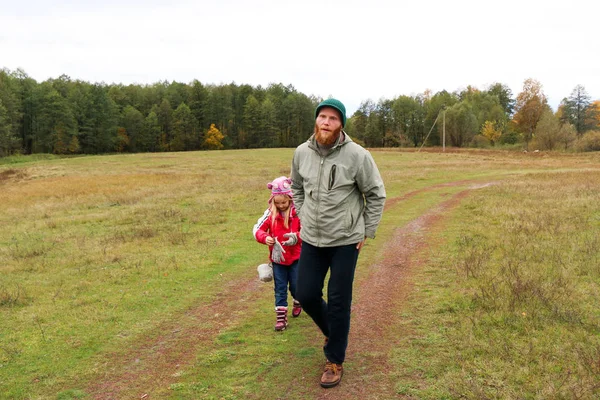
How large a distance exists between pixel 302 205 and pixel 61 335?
13.0ft

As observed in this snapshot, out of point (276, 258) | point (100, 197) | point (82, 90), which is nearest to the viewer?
point (276, 258)

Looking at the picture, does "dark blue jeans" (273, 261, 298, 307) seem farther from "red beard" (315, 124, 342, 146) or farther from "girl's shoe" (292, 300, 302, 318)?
"red beard" (315, 124, 342, 146)

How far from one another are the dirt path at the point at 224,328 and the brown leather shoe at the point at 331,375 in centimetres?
6

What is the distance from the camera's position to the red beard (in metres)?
3.95

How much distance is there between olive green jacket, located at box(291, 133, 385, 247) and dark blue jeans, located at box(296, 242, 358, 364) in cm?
13

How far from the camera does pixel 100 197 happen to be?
22844 millimetres

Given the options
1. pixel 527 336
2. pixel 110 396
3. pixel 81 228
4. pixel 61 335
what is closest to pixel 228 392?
pixel 110 396

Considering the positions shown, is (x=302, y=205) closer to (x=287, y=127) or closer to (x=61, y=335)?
(x=61, y=335)

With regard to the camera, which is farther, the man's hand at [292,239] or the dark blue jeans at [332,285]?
the man's hand at [292,239]

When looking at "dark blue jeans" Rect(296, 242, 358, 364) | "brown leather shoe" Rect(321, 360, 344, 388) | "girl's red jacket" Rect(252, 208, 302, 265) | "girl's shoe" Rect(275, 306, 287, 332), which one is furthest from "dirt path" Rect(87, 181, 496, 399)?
"girl's red jacket" Rect(252, 208, 302, 265)

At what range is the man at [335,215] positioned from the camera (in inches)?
156

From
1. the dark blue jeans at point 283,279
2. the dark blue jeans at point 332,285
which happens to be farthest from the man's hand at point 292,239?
the dark blue jeans at point 332,285

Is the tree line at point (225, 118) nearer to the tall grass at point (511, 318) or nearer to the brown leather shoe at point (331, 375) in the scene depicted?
the tall grass at point (511, 318)

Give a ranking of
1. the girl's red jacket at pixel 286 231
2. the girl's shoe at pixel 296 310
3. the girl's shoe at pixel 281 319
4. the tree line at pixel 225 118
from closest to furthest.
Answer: the girl's red jacket at pixel 286 231 → the girl's shoe at pixel 281 319 → the girl's shoe at pixel 296 310 → the tree line at pixel 225 118
